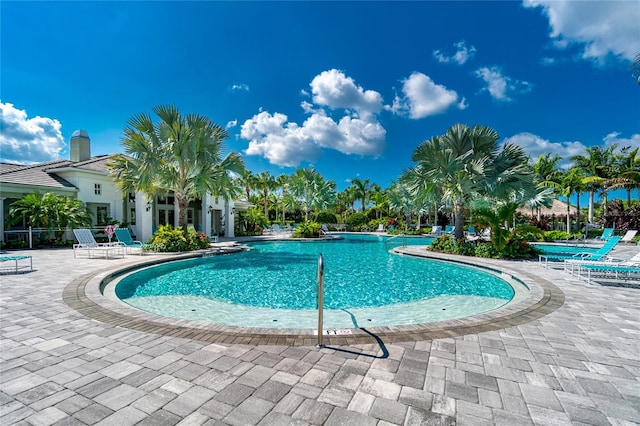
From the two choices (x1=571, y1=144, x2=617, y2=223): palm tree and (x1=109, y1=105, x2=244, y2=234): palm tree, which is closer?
(x1=109, y1=105, x2=244, y2=234): palm tree

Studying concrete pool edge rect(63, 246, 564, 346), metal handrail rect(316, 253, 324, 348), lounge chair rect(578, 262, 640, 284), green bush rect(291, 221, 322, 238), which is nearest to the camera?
metal handrail rect(316, 253, 324, 348)

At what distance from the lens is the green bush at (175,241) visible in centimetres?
1327

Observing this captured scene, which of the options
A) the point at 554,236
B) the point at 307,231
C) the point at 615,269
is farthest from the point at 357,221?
the point at 615,269

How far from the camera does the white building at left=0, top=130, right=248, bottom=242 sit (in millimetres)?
15484

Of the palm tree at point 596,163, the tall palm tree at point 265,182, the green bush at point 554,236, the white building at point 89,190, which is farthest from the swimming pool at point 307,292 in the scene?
the tall palm tree at point 265,182

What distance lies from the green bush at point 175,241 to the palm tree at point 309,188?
14101 mm

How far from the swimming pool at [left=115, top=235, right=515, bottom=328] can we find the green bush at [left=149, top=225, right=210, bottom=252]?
189 centimetres

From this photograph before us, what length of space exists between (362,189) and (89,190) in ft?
107

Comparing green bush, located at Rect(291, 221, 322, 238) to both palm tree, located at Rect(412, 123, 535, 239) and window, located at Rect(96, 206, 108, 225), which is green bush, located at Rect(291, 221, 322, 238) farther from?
window, located at Rect(96, 206, 108, 225)

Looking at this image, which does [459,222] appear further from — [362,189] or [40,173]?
[362,189]

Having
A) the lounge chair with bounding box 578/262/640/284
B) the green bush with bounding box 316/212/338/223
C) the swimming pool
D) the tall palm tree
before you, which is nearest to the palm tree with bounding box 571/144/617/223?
the green bush with bounding box 316/212/338/223

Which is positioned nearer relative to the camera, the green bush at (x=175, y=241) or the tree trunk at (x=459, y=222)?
the green bush at (x=175, y=241)

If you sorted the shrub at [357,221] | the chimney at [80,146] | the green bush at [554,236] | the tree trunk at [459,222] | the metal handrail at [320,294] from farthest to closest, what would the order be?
the shrub at [357,221]
the green bush at [554,236]
the chimney at [80,146]
the tree trunk at [459,222]
the metal handrail at [320,294]

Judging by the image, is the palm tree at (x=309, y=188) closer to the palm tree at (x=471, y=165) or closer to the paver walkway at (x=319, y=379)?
the palm tree at (x=471, y=165)
